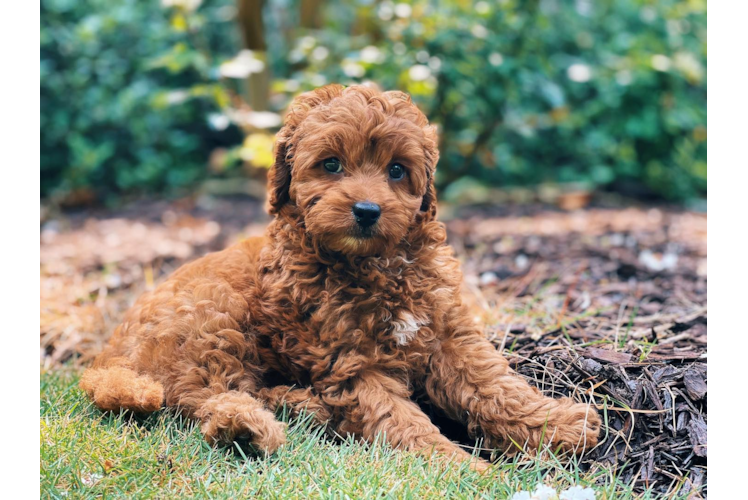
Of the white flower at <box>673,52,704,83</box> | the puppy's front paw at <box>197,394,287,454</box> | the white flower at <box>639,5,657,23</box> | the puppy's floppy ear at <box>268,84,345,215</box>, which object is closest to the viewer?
the puppy's front paw at <box>197,394,287,454</box>

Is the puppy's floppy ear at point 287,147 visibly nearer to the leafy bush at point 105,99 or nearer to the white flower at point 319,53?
the white flower at point 319,53

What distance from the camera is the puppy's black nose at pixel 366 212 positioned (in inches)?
108

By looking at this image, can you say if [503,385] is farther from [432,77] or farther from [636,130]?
[636,130]

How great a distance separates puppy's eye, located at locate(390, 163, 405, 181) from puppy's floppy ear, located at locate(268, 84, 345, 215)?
1.40 ft

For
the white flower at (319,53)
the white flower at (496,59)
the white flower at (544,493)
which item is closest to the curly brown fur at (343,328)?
the white flower at (544,493)

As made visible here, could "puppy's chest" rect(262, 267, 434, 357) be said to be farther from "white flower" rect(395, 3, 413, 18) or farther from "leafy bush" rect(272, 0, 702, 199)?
"white flower" rect(395, 3, 413, 18)

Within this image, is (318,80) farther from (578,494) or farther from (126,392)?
(578,494)

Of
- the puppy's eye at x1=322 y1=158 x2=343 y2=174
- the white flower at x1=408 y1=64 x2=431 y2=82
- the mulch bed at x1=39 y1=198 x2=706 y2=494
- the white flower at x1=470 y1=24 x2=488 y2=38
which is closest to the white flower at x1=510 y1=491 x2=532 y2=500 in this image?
the mulch bed at x1=39 y1=198 x2=706 y2=494

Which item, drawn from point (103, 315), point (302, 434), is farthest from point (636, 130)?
point (302, 434)

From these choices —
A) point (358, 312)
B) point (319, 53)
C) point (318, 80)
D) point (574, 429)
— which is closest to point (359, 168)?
point (358, 312)

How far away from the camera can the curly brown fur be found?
2.86 metres

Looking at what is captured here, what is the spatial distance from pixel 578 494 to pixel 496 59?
489 cm
